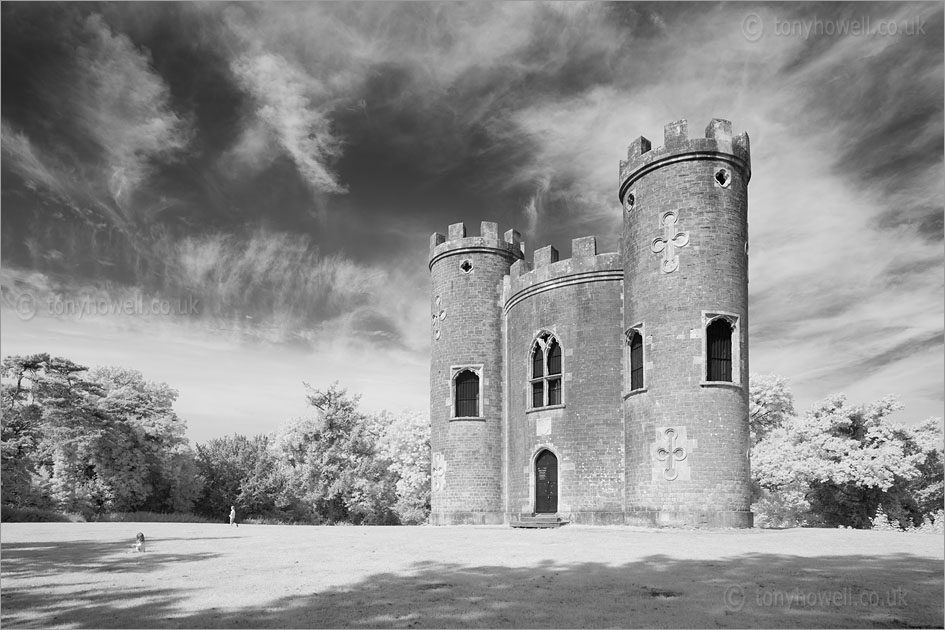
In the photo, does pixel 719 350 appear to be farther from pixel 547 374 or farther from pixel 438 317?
pixel 438 317

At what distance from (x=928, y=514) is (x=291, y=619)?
3813 cm

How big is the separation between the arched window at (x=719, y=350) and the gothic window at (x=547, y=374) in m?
6.60

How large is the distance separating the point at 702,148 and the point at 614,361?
773 cm

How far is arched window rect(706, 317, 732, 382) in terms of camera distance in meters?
21.8

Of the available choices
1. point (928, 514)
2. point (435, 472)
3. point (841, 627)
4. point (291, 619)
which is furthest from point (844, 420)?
point (291, 619)

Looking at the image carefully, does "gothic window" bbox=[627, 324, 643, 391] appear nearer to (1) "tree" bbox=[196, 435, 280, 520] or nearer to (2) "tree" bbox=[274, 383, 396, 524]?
(2) "tree" bbox=[274, 383, 396, 524]

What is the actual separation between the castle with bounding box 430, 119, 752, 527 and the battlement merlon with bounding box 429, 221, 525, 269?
79mm

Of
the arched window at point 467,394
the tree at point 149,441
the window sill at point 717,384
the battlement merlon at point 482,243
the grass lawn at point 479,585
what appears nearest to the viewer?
the grass lawn at point 479,585

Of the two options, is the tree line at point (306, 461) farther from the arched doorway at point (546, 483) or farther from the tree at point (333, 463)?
the arched doorway at point (546, 483)

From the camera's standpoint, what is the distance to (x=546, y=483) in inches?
1077

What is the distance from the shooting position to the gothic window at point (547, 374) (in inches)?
1083

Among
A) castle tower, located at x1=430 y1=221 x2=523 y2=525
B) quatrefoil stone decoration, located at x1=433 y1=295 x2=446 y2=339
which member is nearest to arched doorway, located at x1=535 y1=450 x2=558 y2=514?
castle tower, located at x1=430 y1=221 x2=523 y2=525

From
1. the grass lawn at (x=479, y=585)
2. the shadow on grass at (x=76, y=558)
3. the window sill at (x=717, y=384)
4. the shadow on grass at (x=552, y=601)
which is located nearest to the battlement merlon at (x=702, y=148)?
the window sill at (x=717, y=384)

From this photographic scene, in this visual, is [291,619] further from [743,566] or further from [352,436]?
[352,436]
